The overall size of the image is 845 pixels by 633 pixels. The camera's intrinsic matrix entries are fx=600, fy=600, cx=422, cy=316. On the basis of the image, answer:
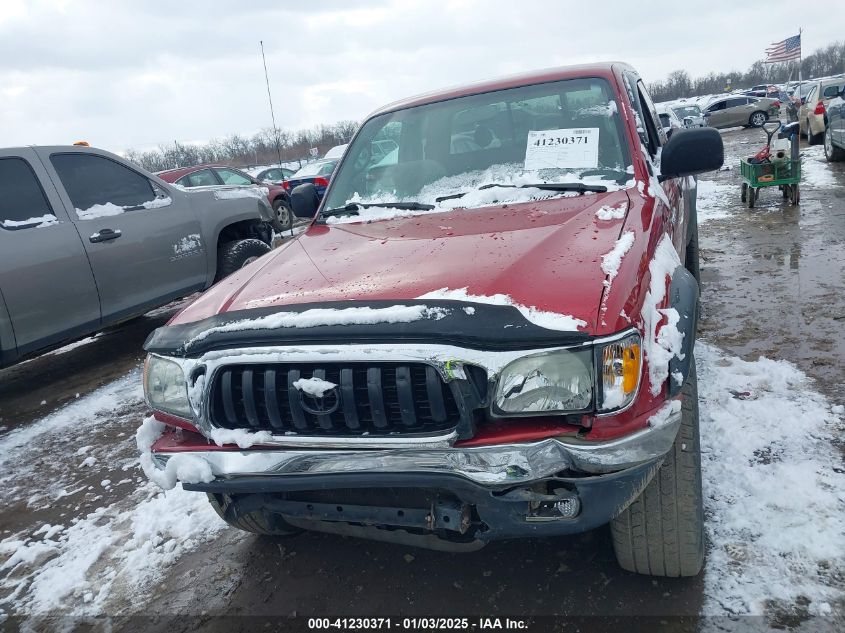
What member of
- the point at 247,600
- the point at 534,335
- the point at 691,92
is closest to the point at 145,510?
the point at 247,600

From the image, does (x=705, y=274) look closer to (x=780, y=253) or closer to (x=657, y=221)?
(x=780, y=253)

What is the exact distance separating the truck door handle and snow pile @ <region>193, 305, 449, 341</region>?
3632mm

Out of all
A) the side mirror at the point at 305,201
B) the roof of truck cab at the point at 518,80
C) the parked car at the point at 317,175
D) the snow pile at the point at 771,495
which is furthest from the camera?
the parked car at the point at 317,175

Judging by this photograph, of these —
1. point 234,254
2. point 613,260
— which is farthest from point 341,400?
point 234,254

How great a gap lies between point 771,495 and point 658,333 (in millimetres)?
1180

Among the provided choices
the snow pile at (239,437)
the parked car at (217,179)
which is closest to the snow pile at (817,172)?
the parked car at (217,179)

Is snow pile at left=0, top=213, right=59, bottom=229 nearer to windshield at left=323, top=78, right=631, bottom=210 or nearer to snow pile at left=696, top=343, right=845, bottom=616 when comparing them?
windshield at left=323, top=78, right=631, bottom=210

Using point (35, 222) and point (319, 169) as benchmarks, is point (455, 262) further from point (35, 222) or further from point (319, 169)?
point (319, 169)

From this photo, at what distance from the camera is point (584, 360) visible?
1.57 m

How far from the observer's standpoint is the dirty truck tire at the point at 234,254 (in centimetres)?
612

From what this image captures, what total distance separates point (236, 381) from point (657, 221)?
1663 mm

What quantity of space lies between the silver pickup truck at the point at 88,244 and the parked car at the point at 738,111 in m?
28.4

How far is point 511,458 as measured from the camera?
156 centimetres

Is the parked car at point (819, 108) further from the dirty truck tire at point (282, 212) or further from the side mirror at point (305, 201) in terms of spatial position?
the side mirror at point (305, 201)
